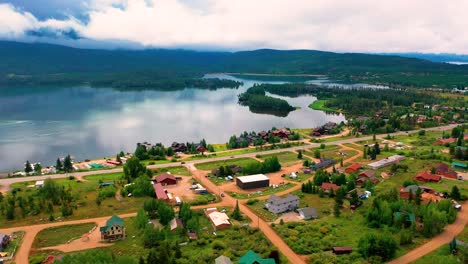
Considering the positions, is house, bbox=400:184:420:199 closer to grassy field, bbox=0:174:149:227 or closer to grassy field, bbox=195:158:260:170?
grassy field, bbox=195:158:260:170

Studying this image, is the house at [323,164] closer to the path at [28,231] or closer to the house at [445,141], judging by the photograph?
the house at [445,141]

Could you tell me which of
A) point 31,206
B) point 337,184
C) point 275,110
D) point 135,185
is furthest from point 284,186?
point 275,110

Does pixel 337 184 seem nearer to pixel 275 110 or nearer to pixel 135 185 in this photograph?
pixel 135 185

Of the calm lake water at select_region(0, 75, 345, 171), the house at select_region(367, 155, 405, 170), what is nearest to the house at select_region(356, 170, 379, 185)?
the house at select_region(367, 155, 405, 170)

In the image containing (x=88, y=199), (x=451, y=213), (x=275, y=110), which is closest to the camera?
(x=451, y=213)

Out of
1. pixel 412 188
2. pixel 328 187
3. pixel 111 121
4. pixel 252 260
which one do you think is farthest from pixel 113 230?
pixel 111 121

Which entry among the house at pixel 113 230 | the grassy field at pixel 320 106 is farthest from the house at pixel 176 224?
the grassy field at pixel 320 106
